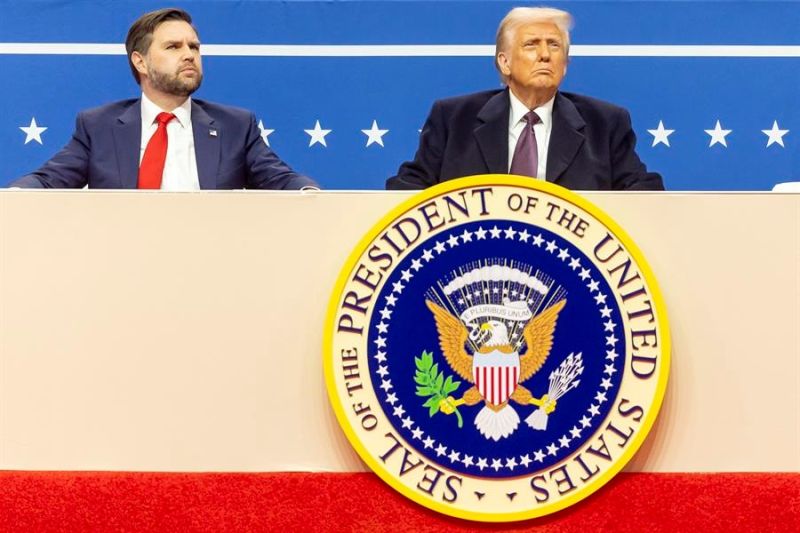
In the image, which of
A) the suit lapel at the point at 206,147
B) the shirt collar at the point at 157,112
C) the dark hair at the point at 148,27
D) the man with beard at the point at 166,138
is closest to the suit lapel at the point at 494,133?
the man with beard at the point at 166,138

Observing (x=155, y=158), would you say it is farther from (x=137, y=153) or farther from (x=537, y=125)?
(x=537, y=125)

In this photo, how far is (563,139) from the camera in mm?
2500

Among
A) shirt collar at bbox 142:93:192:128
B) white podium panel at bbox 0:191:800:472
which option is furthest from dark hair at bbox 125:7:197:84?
white podium panel at bbox 0:191:800:472

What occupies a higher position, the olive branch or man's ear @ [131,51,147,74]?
man's ear @ [131,51,147,74]

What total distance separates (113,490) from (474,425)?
55cm

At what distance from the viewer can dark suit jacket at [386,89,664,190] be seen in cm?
247

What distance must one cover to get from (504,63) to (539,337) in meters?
1.11

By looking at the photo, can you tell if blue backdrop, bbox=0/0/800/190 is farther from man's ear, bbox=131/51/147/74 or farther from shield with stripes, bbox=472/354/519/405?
shield with stripes, bbox=472/354/519/405

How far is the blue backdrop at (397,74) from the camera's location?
3488mm

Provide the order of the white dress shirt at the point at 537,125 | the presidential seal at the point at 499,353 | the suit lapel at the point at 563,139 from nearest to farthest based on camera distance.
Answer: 1. the presidential seal at the point at 499,353
2. the suit lapel at the point at 563,139
3. the white dress shirt at the point at 537,125

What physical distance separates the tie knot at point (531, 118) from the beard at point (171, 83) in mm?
833

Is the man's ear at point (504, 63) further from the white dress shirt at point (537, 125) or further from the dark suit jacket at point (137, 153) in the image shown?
the dark suit jacket at point (137, 153)

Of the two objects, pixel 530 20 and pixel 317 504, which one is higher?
pixel 530 20

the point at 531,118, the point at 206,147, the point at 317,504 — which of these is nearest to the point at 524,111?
the point at 531,118
